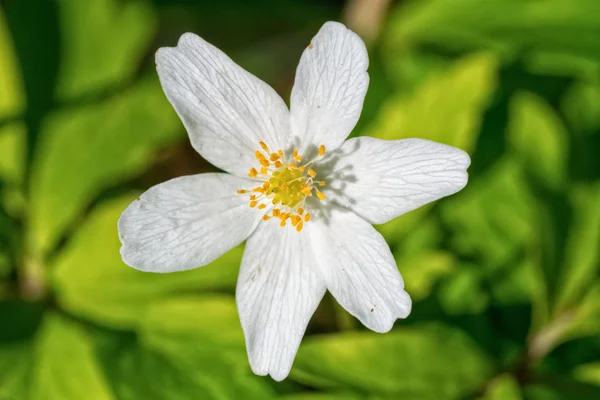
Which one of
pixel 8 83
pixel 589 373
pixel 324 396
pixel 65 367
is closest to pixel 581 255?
pixel 589 373

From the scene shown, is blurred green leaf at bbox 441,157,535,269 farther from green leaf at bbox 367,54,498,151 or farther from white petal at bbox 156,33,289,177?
white petal at bbox 156,33,289,177

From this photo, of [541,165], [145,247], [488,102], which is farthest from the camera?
[488,102]

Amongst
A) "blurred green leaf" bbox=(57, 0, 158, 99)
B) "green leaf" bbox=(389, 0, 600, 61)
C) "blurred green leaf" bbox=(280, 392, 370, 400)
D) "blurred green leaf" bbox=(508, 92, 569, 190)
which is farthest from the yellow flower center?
"green leaf" bbox=(389, 0, 600, 61)

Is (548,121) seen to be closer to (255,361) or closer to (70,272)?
(255,361)

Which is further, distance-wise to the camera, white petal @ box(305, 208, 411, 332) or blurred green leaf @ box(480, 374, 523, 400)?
blurred green leaf @ box(480, 374, 523, 400)

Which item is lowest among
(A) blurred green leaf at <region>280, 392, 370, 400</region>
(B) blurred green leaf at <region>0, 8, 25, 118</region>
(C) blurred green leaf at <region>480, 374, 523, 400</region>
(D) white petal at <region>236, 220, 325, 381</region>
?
(C) blurred green leaf at <region>480, 374, 523, 400</region>

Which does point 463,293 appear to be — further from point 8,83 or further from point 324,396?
point 8,83

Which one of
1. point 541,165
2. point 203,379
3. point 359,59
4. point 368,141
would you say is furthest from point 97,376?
point 541,165
